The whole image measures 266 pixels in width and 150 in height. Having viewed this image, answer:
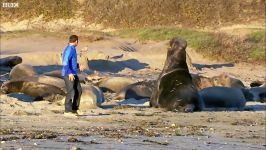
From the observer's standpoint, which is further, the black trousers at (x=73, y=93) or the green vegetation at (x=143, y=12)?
the green vegetation at (x=143, y=12)

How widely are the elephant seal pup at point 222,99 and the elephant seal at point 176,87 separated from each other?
22.8 inches

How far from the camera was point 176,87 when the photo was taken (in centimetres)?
1224

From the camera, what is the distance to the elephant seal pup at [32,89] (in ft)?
40.0

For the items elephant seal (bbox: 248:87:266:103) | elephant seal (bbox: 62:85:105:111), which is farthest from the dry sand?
elephant seal (bbox: 248:87:266:103)

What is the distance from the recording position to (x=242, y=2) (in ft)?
131

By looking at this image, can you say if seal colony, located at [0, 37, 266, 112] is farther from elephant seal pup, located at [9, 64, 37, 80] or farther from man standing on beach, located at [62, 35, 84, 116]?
man standing on beach, located at [62, 35, 84, 116]

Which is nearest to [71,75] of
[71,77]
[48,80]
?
Result: [71,77]

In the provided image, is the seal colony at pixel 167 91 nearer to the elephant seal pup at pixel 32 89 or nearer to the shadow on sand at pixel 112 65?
the elephant seal pup at pixel 32 89

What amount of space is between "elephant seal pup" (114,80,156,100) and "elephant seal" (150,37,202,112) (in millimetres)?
1198

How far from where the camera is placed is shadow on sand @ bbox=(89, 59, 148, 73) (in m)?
21.0

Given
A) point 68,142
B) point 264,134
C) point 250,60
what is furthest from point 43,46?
point 68,142

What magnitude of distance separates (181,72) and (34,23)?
25.1 metres

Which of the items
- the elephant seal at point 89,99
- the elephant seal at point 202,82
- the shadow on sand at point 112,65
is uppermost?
the elephant seal at point 89,99

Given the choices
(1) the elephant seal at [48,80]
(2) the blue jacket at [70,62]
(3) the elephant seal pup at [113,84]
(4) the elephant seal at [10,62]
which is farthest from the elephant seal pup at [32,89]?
(4) the elephant seal at [10,62]
